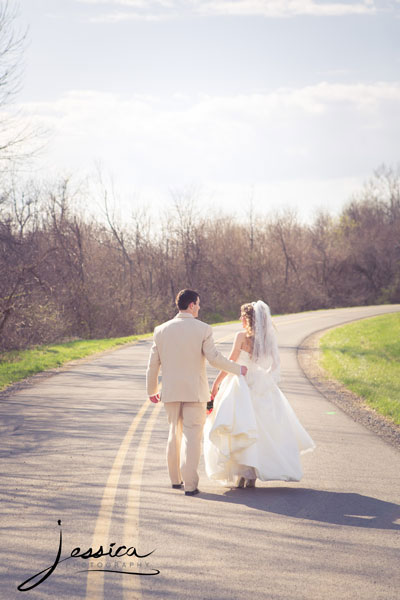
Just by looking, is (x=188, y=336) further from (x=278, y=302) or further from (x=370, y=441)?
(x=278, y=302)

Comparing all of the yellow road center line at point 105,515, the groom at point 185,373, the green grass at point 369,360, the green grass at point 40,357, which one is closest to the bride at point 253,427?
the groom at point 185,373

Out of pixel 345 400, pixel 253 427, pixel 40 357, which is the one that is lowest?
pixel 345 400

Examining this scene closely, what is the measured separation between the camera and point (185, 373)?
7504 millimetres

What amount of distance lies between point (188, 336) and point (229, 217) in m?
64.7

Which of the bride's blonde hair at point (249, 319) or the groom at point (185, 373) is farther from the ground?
the bride's blonde hair at point (249, 319)

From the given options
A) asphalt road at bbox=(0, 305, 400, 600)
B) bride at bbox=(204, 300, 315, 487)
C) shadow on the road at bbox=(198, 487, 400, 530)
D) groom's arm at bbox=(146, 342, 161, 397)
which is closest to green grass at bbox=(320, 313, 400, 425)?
asphalt road at bbox=(0, 305, 400, 600)

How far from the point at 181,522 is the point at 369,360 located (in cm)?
1737

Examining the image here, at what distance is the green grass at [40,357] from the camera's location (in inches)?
748

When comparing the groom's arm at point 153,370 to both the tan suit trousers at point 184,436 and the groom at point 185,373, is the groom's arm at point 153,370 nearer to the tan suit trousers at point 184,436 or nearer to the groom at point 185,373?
the groom at point 185,373

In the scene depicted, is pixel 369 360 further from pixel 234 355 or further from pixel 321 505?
pixel 321 505

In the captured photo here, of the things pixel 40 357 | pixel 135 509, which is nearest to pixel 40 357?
pixel 40 357

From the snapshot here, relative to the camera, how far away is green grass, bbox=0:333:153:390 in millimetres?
19000

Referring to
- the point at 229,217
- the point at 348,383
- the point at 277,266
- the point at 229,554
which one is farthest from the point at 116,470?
the point at 229,217

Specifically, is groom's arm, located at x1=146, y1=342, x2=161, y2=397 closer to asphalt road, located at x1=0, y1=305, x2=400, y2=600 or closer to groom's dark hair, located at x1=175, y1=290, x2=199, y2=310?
groom's dark hair, located at x1=175, y1=290, x2=199, y2=310
